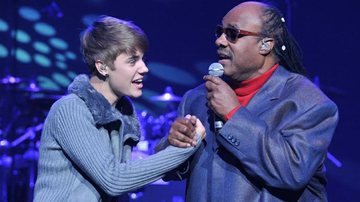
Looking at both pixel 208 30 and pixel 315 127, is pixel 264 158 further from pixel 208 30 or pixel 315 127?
pixel 208 30

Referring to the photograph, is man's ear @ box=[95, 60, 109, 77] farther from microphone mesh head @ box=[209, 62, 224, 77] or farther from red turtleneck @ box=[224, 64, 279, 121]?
red turtleneck @ box=[224, 64, 279, 121]

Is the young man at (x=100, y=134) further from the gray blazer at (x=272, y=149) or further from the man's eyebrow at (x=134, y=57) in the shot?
the gray blazer at (x=272, y=149)

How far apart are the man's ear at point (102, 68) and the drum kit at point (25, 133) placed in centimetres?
300

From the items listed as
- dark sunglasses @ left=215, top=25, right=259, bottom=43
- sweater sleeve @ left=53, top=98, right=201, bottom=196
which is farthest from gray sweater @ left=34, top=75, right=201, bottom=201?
dark sunglasses @ left=215, top=25, right=259, bottom=43

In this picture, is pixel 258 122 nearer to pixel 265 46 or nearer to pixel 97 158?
pixel 265 46

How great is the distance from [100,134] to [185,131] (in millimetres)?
284

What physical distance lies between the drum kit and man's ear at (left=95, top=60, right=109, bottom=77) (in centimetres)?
300

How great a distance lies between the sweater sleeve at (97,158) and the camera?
71.8 inches

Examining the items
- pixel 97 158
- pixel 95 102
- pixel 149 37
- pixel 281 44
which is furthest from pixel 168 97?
pixel 97 158

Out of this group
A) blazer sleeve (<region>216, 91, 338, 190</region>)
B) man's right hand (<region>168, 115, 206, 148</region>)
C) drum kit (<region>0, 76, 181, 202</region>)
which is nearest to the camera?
blazer sleeve (<region>216, 91, 338, 190</region>)

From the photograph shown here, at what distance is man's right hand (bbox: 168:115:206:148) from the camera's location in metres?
1.91

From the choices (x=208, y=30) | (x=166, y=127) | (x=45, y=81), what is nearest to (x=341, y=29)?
(x=208, y=30)

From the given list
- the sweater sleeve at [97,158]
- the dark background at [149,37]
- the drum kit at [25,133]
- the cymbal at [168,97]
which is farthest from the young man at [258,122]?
the dark background at [149,37]

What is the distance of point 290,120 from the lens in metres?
1.81
